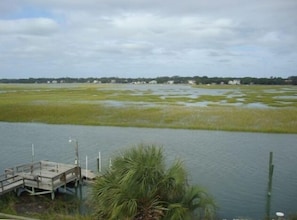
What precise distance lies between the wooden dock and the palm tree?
771cm

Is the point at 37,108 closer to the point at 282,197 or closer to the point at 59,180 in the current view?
the point at 59,180

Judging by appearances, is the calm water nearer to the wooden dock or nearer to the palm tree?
the wooden dock

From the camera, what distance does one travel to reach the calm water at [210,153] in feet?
57.5

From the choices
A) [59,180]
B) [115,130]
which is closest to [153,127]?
[115,130]

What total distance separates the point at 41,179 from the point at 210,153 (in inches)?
537

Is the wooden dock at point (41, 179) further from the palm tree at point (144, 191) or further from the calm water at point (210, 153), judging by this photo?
the palm tree at point (144, 191)

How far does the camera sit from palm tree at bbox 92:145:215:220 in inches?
385

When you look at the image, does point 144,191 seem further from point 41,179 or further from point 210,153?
point 210,153

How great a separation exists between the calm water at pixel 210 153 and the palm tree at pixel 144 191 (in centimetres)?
584

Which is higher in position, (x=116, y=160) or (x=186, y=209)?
(x=116, y=160)

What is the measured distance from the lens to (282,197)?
17500 millimetres

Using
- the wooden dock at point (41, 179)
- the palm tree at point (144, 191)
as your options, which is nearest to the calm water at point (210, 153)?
the wooden dock at point (41, 179)

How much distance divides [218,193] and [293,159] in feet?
32.9

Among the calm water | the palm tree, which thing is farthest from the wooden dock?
the palm tree
